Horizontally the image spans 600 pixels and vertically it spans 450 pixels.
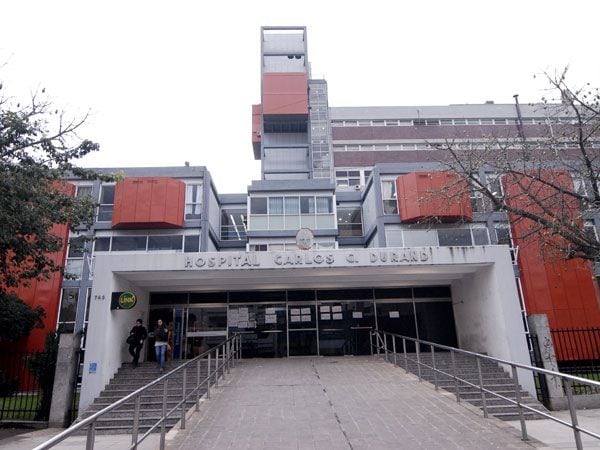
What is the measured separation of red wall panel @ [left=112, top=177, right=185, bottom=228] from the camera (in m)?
22.3

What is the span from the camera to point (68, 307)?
2136cm

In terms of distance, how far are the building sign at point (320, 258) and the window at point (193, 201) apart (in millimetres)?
11243

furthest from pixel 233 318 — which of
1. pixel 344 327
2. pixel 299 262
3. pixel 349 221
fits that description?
pixel 349 221

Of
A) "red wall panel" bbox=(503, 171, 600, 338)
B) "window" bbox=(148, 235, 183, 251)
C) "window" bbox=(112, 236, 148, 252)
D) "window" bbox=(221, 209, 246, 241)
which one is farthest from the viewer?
"window" bbox=(221, 209, 246, 241)

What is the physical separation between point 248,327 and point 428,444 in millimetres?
10932

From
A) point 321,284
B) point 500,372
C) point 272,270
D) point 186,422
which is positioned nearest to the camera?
point 186,422

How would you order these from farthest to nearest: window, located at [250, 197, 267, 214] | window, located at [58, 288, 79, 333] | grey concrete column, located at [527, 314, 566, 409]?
1. window, located at [250, 197, 267, 214]
2. window, located at [58, 288, 79, 333]
3. grey concrete column, located at [527, 314, 566, 409]

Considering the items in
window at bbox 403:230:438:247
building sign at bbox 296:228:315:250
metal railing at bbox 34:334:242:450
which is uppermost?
window at bbox 403:230:438:247

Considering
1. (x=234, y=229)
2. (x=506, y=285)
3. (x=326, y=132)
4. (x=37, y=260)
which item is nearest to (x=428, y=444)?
(x=506, y=285)

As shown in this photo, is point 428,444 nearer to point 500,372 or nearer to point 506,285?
point 500,372

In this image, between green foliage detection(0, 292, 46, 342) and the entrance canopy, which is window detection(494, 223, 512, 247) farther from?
green foliage detection(0, 292, 46, 342)

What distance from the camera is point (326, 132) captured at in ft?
136

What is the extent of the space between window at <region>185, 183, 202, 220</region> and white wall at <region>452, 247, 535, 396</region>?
14.4 meters

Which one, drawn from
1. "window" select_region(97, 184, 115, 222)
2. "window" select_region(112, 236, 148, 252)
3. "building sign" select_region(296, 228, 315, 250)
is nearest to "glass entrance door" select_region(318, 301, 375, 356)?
"building sign" select_region(296, 228, 315, 250)
